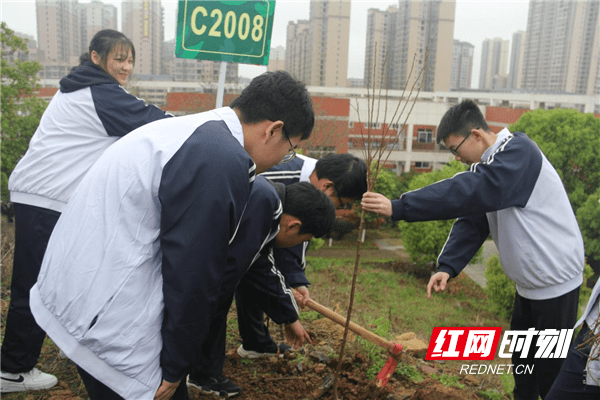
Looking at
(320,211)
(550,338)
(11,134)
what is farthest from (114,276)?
(11,134)

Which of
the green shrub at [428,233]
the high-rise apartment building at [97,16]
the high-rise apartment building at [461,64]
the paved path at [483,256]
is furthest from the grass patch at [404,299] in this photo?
the high-rise apartment building at [461,64]

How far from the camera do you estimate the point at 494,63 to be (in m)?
84.2

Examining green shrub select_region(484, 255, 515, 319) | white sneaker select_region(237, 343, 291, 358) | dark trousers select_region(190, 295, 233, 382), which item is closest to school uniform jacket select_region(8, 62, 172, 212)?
dark trousers select_region(190, 295, 233, 382)

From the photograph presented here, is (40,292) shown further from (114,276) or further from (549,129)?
(549,129)

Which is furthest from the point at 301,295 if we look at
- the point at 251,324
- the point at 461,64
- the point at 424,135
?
the point at 461,64

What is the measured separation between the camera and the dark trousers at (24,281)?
102 inches

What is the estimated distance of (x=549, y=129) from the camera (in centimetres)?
1672

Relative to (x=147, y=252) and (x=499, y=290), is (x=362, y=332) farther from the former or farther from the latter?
(x=499, y=290)

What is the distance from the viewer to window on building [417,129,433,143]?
105ft

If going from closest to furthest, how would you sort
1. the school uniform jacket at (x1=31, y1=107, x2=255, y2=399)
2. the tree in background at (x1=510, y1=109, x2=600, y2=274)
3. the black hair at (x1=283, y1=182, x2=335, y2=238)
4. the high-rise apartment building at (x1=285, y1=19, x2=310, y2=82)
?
1. the school uniform jacket at (x1=31, y1=107, x2=255, y2=399)
2. the black hair at (x1=283, y1=182, x2=335, y2=238)
3. the tree in background at (x1=510, y1=109, x2=600, y2=274)
4. the high-rise apartment building at (x1=285, y1=19, x2=310, y2=82)

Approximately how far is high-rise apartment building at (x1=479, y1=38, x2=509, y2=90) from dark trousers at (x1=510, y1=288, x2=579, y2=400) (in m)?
85.3

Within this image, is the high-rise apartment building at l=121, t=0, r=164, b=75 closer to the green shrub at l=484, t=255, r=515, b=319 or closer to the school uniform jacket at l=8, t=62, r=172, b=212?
the green shrub at l=484, t=255, r=515, b=319

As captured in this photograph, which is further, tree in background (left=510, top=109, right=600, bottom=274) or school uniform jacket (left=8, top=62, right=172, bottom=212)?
tree in background (left=510, top=109, right=600, bottom=274)

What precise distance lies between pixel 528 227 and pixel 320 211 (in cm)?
117
